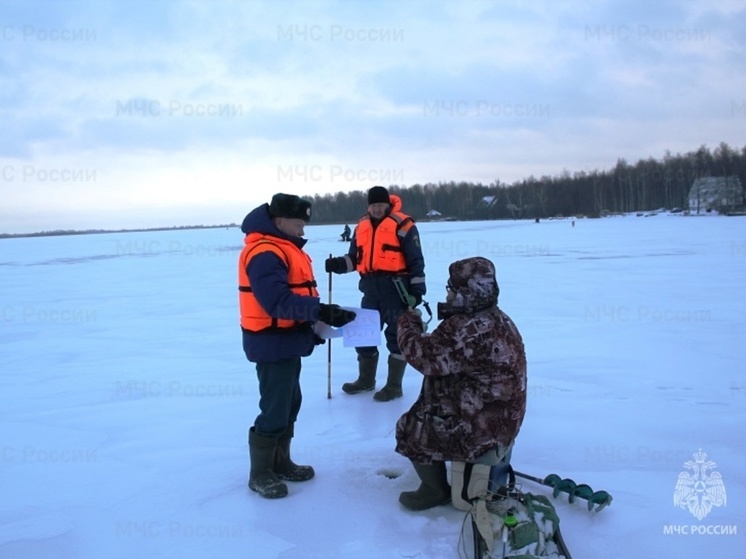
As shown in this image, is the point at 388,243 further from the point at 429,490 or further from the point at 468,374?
the point at 429,490

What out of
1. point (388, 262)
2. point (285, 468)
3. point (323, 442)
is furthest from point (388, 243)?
point (285, 468)

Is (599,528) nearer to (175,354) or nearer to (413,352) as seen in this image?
(413,352)

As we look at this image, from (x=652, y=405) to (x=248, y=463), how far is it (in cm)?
314

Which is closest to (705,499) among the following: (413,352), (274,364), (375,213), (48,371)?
(413,352)

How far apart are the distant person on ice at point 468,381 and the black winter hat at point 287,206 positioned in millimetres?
868

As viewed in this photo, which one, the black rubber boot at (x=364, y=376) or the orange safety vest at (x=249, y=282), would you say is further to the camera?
the black rubber boot at (x=364, y=376)

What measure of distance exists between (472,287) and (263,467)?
5.20ft

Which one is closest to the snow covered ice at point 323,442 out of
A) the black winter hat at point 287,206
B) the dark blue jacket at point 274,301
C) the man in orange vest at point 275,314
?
the man in orange vest at point 275,314

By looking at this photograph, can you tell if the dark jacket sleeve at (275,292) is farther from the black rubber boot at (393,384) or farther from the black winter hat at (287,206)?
the black rubber boot at (393,384)

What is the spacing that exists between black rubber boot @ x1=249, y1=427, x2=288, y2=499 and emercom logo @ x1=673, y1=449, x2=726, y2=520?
2158mm

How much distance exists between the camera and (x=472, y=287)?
105 inches

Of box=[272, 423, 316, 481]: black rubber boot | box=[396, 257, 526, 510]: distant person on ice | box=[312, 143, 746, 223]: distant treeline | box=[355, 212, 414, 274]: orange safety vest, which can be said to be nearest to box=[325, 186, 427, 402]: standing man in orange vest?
box=[355, 212, 414, 274]: orange safety vest

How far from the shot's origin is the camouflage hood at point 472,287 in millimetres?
2678

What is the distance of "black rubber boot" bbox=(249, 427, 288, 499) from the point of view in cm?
315
